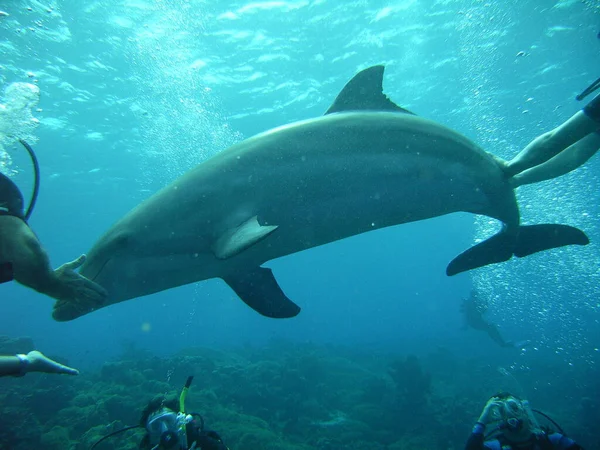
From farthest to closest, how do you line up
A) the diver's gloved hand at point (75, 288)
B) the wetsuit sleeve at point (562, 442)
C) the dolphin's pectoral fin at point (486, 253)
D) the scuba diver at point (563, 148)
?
the dolphin's pectoral fin at point (486, 253) → the wetsuit sleeve at point (562, 442) → the scuba diver at point (563, 148) → the diver's gloved hand at point (75, 288)

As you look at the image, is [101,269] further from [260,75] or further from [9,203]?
[260,75]

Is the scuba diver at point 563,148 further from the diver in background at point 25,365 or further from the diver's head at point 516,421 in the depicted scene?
the diver in background at point 25,365

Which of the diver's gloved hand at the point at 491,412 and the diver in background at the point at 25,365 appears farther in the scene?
the diver's gloved hand at the point at 491,412

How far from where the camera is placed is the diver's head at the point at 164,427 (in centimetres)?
382

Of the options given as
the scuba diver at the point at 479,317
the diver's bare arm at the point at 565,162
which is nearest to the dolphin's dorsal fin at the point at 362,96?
the diver's bare arm at the point at 565,162

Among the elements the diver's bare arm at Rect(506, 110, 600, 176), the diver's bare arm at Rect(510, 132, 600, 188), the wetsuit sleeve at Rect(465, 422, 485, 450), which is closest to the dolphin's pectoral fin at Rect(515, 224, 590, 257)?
the diver's bare arm at Rect(510, 132, 600, 188)

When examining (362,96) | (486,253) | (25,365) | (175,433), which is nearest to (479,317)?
(486,253)

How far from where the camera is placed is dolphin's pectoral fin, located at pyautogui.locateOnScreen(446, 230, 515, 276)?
5.82 metres

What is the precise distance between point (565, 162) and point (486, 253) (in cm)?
202

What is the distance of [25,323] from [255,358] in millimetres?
164095

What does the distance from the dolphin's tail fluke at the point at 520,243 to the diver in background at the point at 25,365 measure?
574cm

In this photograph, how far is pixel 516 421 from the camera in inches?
188

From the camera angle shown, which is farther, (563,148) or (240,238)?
(563,148)

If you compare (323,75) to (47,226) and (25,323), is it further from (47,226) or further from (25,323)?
(25,323)
